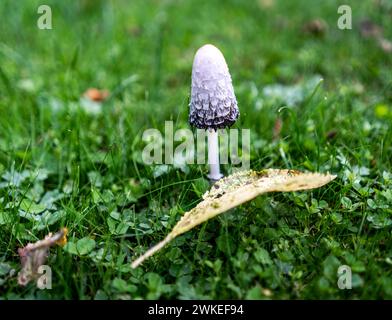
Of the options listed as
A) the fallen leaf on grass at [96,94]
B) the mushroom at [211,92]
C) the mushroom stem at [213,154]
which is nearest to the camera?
the mushroom at [211,92]

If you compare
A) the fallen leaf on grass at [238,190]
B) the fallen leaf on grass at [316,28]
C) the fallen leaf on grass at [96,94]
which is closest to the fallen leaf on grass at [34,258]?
the fallen leaf on grass at [238,190]

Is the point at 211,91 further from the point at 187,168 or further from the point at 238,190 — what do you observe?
the point at 187,168

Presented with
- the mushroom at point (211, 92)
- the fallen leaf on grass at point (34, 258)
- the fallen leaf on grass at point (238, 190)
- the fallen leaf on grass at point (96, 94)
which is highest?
the fallen leaf on grass at point (96, 94)

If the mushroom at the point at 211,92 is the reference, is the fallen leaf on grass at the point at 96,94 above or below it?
above

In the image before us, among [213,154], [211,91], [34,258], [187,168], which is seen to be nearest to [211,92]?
[211,91]

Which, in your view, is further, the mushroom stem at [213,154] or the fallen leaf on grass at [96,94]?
the fallen leaf on grass at [96,94]

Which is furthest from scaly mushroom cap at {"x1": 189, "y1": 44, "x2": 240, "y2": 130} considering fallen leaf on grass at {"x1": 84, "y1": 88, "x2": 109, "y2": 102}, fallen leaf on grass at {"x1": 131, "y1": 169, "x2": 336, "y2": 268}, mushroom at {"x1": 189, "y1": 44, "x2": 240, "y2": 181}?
fallen leaf on grass at {"x1": 84, "y1": 88, "x2": 109, "y2": 102}

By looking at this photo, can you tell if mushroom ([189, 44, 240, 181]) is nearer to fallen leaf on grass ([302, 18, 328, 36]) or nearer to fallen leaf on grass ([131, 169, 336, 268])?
fallen leaf on grass ([131, 169, 336, 268])

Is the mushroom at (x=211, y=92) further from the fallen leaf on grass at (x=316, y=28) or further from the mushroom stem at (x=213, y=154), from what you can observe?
the fallen leaf on grass at (x=316, y=28)
